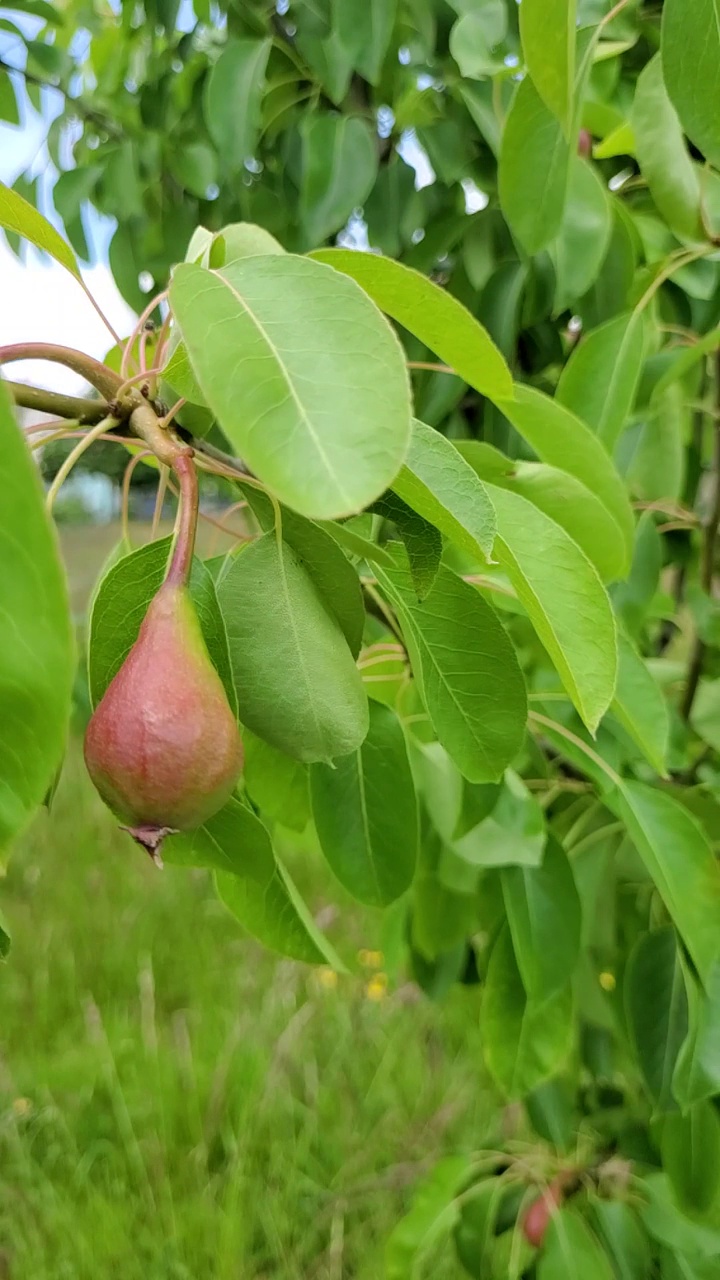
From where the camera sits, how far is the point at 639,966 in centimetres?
67

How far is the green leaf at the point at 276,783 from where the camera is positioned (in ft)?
1.58

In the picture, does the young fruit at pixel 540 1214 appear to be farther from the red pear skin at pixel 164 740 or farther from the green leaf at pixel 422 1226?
the red pear skin at pixel 164 740

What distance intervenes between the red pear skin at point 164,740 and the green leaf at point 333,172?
0.61 meters

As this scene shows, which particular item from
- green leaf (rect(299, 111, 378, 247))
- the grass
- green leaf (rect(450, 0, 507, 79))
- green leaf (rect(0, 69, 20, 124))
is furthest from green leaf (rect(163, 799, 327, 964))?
the grass

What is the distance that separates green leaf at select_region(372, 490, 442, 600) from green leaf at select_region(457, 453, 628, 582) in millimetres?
148

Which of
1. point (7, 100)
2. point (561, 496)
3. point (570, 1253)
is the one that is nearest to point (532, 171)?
point (561, 496)

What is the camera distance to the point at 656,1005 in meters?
0.66

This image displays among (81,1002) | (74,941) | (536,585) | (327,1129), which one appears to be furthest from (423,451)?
(74,941)

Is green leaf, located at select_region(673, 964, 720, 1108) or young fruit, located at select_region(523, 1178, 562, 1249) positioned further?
young fruit, located at select_region(523, 1178, 562, 1249)

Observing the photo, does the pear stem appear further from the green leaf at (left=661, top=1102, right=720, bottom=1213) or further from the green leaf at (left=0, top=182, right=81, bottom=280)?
the green leaf at (left=661, top=1102, right=720, bottom=1213)

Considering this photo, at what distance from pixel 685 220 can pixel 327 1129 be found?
1.36m

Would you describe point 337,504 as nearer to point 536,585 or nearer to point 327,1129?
point 536,585

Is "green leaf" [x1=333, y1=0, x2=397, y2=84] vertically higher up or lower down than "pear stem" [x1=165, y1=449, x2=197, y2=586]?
higher up

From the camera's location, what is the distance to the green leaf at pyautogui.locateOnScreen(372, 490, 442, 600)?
1.06 ft
